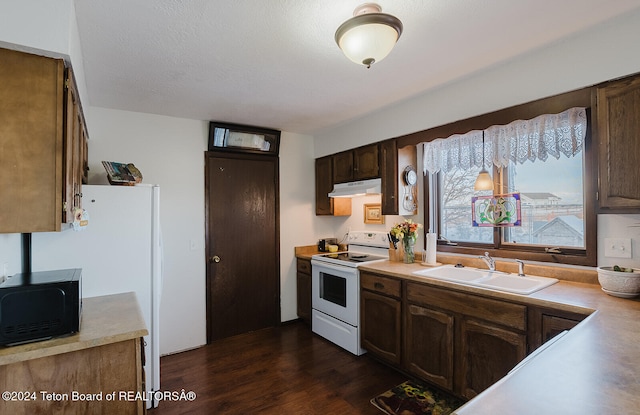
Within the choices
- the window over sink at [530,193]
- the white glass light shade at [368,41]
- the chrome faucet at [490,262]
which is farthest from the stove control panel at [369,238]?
the white glass light shade at [368,41]

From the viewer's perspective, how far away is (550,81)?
1.95m

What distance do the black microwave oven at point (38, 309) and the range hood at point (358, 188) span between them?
2.42m

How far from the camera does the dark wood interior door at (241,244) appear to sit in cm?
337

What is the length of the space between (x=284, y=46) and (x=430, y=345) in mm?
2277

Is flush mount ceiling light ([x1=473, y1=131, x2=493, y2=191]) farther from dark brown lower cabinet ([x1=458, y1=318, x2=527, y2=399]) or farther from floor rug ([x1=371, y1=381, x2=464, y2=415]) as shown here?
floor rug ([x1=371, y1=381, x2=464, y2=415])

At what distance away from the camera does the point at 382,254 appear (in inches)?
135

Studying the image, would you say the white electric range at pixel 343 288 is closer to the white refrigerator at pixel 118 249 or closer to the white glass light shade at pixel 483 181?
the white glass light shade at pixel 483 181

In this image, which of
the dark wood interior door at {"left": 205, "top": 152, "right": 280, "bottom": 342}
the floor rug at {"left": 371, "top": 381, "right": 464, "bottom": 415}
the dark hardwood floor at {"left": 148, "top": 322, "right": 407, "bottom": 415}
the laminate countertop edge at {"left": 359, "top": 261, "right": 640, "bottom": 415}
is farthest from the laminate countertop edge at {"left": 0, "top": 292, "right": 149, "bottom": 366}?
the floor rug at {"left": 371, "top": 381, "right": 464, "bottom": 415}

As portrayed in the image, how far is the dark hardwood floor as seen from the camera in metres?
2.23

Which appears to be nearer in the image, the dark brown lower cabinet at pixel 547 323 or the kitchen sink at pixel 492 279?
the dark brown lower cabinet at pixel 547 323

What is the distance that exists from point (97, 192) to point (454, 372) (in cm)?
275

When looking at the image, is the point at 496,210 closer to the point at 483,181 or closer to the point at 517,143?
the point at 483,181

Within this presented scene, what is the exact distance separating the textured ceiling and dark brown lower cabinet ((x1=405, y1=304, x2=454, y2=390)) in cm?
175

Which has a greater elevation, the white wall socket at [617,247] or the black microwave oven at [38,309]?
the white wall socket at [617,247]
